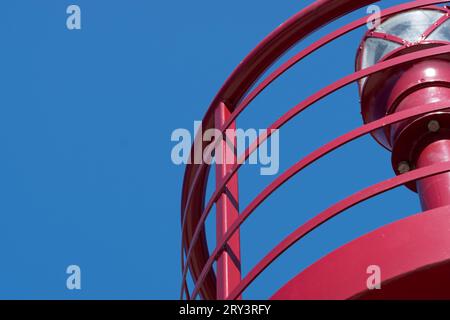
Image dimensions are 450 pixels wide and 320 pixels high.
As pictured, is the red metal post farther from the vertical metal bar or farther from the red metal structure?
the vertical metal bar

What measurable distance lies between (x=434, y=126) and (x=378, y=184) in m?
1.50

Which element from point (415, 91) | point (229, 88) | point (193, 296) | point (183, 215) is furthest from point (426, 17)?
point (193, 296)

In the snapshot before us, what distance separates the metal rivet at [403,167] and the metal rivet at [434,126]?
26cm

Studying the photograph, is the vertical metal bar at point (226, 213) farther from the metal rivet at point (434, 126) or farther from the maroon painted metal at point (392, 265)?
the metal rivet at point (434, 126)

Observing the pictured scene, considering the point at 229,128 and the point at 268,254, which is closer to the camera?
the point at 268,254

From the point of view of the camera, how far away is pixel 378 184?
12.4 ft

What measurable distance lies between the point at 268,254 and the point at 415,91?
1853mm

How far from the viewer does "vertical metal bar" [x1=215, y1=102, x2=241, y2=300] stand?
428 cm

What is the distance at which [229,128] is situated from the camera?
5.02 meters

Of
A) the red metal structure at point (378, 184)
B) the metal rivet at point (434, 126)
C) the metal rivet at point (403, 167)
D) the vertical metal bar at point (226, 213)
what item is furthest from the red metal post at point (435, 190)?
the vertical metal bar at point (226, 213)

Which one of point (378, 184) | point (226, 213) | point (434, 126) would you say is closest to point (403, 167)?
point (434, 126)

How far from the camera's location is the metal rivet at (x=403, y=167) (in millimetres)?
5375

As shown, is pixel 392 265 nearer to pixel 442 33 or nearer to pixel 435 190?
pixel 435 190

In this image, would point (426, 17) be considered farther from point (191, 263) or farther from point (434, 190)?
point (191, 263)
